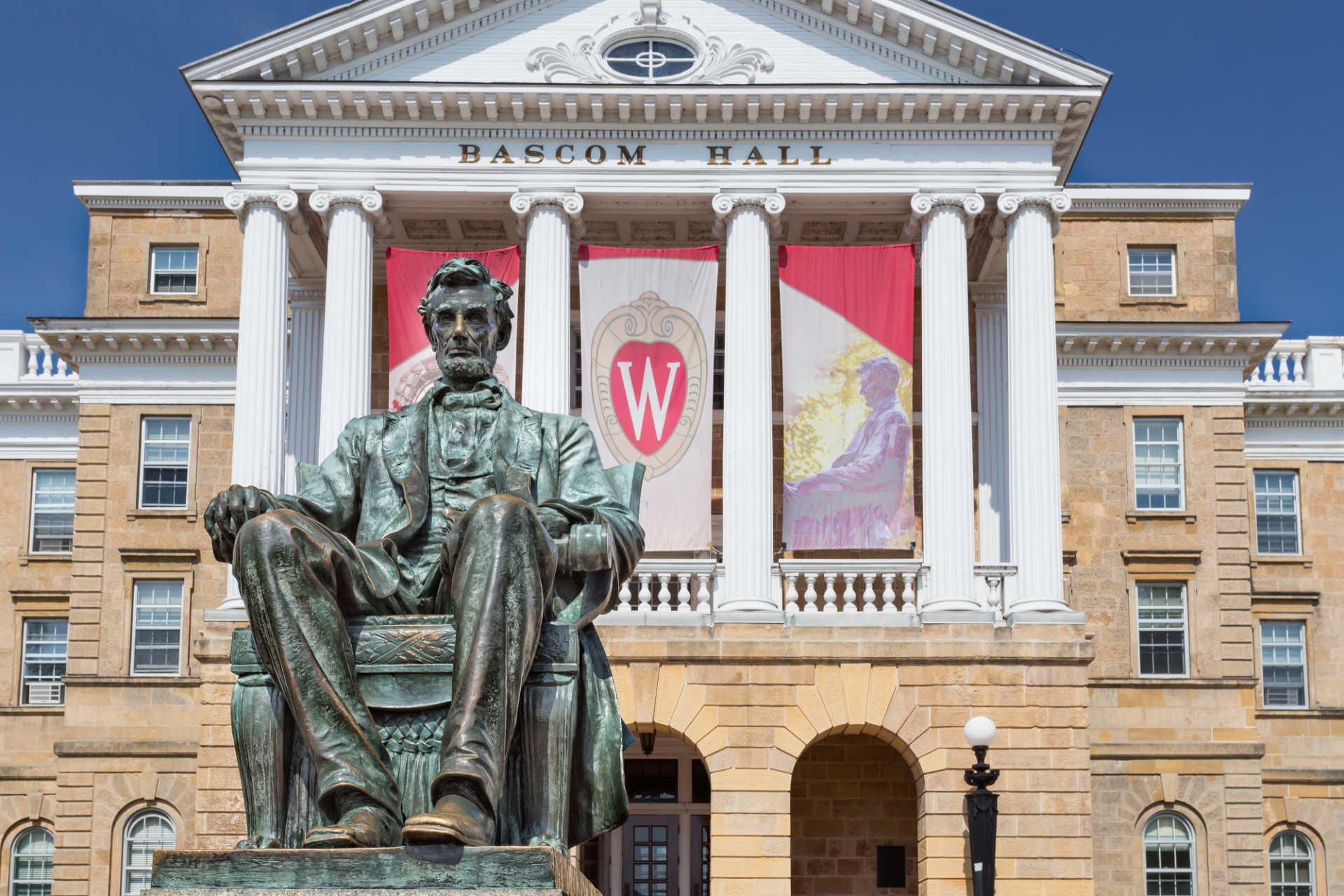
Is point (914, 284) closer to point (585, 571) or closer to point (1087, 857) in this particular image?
point (1087, 857)

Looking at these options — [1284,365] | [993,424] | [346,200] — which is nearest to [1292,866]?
[1284,365]

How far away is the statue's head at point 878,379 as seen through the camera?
2755 centimetres

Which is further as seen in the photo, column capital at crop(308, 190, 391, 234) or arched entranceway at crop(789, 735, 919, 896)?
arched entranceway at crop(789, 735, 919, 896)

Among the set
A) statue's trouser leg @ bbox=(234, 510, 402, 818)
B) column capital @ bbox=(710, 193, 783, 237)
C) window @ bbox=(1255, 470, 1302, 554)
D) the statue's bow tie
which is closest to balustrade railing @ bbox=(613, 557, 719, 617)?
column capital @ bbox=(710, 193, 783, 237)

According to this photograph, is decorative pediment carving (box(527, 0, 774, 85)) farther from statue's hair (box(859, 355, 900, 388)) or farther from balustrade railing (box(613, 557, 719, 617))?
balustrade railing (box(613, 557, 719, 617))

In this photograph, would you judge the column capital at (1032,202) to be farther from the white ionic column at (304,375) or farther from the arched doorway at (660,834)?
the white ionic column at (304,375)

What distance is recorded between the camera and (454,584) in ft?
19.7

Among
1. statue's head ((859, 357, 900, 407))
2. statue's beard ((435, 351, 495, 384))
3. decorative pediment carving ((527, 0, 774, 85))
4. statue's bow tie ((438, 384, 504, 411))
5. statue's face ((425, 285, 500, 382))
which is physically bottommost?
statue's bow tie ((438, 384, 504, 411))

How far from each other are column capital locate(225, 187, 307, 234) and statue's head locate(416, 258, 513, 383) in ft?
71.9

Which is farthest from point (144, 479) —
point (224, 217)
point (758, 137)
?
point (758, 137)

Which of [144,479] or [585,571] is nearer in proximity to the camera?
[585,571]

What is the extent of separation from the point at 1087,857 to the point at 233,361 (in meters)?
18.4

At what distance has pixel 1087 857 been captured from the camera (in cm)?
2617

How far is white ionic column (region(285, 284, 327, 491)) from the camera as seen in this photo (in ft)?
97.9
